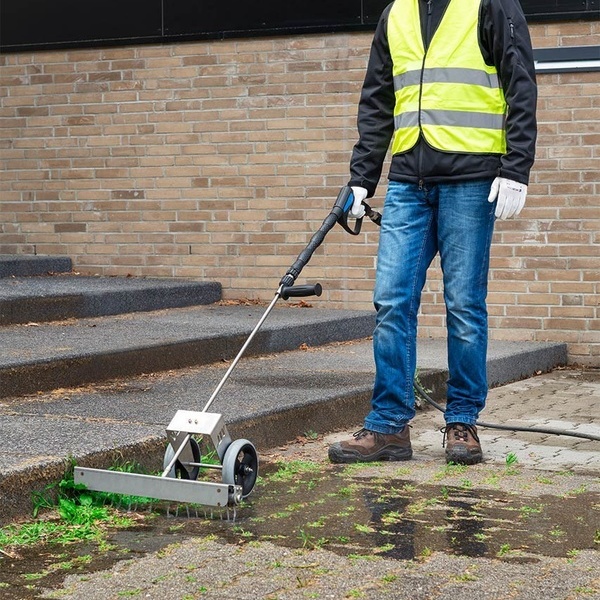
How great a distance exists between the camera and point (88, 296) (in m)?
7.92

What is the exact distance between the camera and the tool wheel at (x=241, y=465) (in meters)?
4.16

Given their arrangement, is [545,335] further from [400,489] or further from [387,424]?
[400,489]

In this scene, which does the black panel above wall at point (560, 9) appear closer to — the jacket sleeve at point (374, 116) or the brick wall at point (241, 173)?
the brick wall at point (241, 173)

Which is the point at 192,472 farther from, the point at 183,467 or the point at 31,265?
the point at 31,265

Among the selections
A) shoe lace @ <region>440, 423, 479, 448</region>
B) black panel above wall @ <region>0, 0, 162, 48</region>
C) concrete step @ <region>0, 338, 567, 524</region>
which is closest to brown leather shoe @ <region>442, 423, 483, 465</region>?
shoe lace @ <region>440, 423, 479, 448</region>

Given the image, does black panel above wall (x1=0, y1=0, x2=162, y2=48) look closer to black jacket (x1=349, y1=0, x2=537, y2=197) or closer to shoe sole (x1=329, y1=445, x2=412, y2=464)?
black jacket (x1=349, y1=0, x2=537, y2=197)

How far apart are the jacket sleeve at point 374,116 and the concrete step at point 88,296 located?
276cm

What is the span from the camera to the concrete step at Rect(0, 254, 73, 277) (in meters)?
8.87

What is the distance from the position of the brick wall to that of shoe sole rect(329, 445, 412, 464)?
12.0 ft

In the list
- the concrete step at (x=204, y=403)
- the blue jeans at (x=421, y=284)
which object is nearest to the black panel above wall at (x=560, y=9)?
the concrete step at (x=204, y=403)

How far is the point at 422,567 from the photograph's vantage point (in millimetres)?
3566

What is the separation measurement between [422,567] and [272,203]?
584 centimetres

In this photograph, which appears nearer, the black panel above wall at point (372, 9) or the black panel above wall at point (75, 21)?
the black panel above wall at point (372, 9)

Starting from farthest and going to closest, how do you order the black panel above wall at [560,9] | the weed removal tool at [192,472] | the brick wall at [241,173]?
the brick wall at [241,173] → the black panel above wall at [560,9] → the weed removal tool at [192,472]
